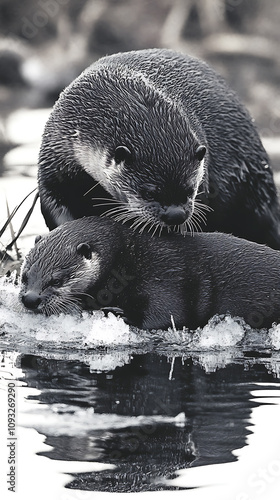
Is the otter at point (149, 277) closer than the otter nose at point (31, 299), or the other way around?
the otter nose at point (31, 299)

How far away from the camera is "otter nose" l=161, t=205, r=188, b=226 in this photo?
12.6 feet

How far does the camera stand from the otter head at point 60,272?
3.94 m

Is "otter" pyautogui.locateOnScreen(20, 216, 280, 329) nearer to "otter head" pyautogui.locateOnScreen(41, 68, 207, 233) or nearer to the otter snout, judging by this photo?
the otter snout

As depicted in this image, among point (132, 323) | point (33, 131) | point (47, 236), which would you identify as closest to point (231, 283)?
point (132, 323)

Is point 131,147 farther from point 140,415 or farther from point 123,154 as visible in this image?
point 140,415

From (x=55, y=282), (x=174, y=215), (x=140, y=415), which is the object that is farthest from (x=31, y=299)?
(x=140, y=415)

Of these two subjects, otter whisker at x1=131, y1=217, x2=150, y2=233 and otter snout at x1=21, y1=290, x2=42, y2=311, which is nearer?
otter snout at x1=21, y1=290, x2=42, y2=311

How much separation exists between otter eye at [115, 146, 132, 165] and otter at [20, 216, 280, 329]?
33cm

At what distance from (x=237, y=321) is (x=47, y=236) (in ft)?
2.57

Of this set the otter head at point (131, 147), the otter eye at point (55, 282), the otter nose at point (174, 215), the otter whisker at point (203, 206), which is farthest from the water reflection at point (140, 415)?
the otter whisker at point (203, 206)

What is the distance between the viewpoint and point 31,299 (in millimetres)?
3881

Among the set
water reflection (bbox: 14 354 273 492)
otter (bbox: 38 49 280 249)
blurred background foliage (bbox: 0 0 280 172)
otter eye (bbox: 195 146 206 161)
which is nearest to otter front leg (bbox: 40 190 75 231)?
otter (bbox: 38 49 280 249)

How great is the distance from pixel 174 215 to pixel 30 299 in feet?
1.96

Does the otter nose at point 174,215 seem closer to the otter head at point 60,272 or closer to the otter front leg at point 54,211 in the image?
the otter head at point 60,272
